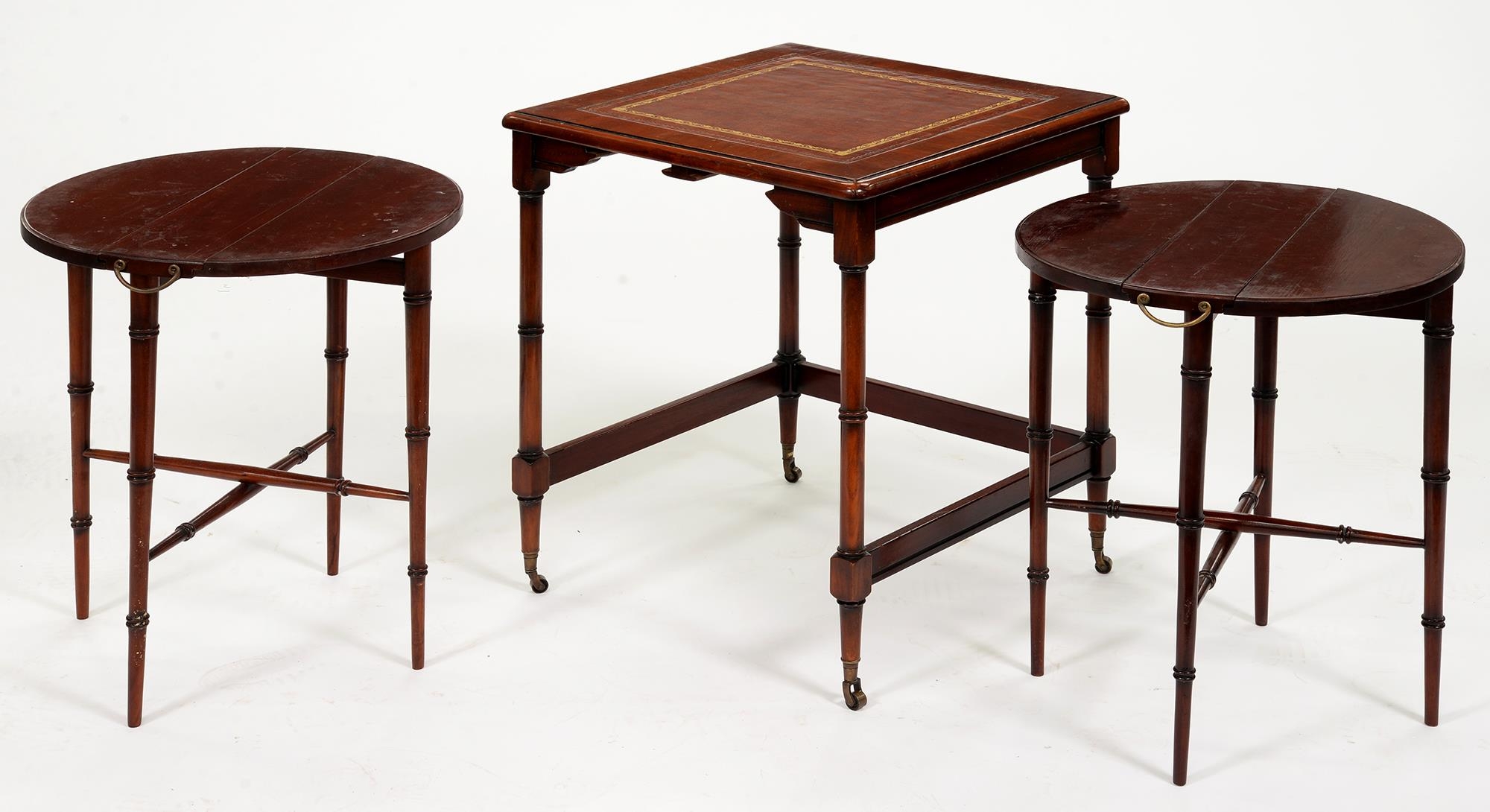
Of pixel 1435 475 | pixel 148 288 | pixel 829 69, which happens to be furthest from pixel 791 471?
pixel 148 288

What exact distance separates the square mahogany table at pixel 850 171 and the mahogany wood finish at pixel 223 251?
427mm

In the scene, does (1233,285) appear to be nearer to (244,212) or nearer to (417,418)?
(417,418)

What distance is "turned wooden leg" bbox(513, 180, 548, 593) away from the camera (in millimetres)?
4809

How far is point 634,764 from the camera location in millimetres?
4191

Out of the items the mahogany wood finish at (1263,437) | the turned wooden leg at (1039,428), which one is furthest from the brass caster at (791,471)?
the mahogany wood finish at (1263,437)

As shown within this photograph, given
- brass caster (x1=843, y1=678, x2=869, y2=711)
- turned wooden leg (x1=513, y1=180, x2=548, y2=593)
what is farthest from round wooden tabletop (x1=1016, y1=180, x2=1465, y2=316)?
turned wooden leg (x1=513, y1=180, x2=548, y2=593)

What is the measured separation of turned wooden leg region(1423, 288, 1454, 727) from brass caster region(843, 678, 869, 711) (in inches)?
45.0

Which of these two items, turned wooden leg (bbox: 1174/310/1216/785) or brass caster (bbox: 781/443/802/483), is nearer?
turned wooden leg (bbox: 1174/310/1216/785)

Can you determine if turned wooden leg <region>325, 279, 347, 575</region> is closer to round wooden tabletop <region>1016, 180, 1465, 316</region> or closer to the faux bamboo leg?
the faux bamboo leg

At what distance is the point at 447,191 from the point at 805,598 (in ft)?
4.13

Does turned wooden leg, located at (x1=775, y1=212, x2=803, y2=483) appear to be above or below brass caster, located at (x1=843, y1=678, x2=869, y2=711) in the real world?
above

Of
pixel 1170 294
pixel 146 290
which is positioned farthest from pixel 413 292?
pixel 1170 294

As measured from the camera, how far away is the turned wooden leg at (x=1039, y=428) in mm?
4410

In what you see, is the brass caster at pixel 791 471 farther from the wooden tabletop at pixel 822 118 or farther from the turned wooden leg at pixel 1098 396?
the wooden tabletop at pixel 822 118
